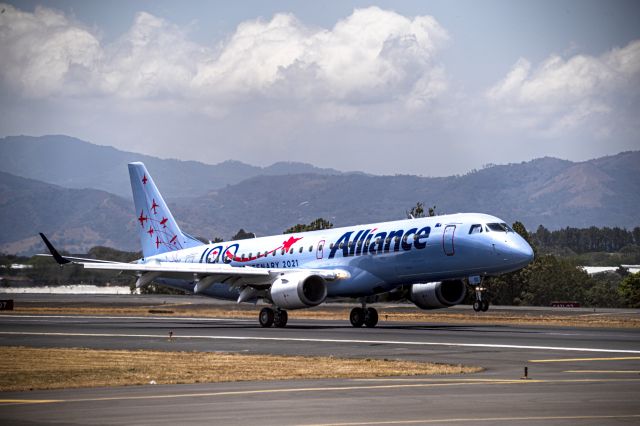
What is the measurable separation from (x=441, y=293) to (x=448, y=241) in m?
5.38

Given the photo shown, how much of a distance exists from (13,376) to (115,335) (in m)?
18.0

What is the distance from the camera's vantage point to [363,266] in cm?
5009

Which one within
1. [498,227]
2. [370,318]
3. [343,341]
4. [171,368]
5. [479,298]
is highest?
[498,227]

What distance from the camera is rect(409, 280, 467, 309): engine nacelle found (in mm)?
51312

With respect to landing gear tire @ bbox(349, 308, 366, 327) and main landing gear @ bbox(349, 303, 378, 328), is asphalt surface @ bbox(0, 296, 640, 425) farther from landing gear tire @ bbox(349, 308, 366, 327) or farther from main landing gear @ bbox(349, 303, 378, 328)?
landing gear tire @ bbox(349, 308, 366, 327)

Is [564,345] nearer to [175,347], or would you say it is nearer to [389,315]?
[175,347]

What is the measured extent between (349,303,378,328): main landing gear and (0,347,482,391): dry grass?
18489mm

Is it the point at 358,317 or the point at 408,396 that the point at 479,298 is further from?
the point at 408,396

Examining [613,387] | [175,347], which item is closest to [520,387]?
[613,387]

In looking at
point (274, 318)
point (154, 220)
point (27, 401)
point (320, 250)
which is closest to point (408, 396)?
point (27, 401)

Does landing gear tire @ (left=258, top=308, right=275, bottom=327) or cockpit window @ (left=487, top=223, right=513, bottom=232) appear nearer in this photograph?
cockpit window @ (left=487, top=223, right=513, bottom=232)

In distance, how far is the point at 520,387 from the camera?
22.2 m

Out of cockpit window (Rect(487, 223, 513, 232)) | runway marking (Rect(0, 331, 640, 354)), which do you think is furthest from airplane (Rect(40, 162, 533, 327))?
runway marking (Rect(0, 331, 640, 354))

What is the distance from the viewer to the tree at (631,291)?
342 feet
